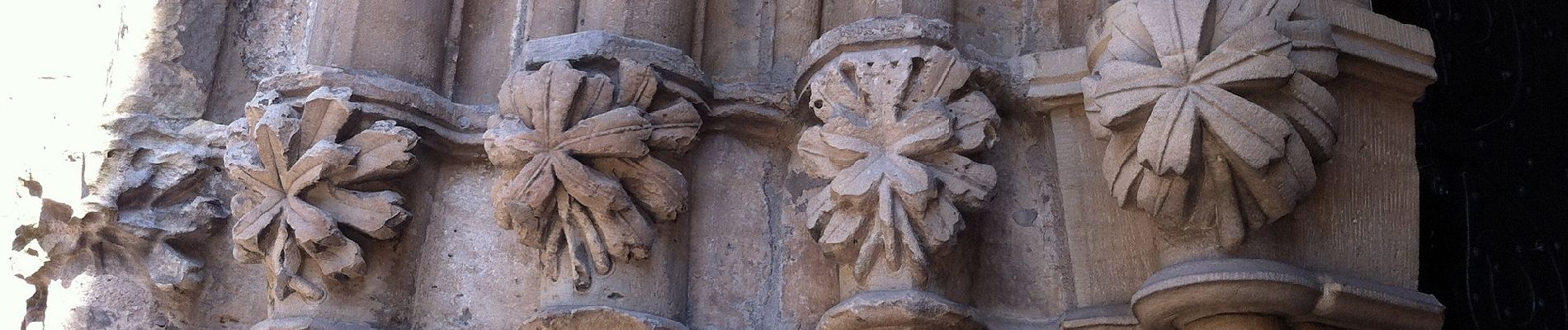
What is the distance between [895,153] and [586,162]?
0.41 m

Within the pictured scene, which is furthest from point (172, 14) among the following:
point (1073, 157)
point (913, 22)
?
point (1073, 157)

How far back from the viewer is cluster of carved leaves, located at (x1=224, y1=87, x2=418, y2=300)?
2.53 metres

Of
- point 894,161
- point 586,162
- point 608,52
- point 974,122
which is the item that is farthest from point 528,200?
point 974,122

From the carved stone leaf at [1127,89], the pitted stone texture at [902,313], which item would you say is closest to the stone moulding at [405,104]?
the pitted stone texture at [902,313]

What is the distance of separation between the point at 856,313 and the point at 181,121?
1.11 m

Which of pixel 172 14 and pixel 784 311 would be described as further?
pixel 172 14

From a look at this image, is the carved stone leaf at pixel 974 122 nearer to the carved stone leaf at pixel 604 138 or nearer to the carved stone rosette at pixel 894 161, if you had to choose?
the carved stone rosette at pixel 894 161

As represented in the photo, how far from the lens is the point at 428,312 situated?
262 centimetres

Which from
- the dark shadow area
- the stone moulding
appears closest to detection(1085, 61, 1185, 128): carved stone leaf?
the dark shadow area

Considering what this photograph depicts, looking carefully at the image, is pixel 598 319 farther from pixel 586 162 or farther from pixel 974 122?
pixel 974 122

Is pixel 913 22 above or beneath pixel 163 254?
above

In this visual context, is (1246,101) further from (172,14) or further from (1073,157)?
(172,14)

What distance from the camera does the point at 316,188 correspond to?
2555 millimetres

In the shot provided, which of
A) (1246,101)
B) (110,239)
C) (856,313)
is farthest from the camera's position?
(110,239)
